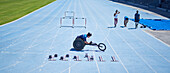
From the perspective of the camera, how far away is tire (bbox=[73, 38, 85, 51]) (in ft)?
41.1

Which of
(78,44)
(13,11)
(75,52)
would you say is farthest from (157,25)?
(13,11)

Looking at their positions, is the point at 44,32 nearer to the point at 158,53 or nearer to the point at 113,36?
the point at 113,36

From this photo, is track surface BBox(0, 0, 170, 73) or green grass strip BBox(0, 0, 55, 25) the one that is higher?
green grass strip BBox(0, 0, 55, 25)

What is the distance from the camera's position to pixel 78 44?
12.7 m

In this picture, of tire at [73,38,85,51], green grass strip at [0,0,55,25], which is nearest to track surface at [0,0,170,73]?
tire at [73,38,85,51]

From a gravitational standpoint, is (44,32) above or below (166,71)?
above

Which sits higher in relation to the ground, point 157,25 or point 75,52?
point 157,25

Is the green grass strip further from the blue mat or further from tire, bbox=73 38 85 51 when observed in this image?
the blue mat

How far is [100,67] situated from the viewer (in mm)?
10602

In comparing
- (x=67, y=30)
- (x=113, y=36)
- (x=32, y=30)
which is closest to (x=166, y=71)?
(x=113, y=36)

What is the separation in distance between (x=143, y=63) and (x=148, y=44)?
13.1ft

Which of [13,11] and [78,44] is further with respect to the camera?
[13,11]

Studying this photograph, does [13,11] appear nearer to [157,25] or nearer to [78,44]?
[157,25]

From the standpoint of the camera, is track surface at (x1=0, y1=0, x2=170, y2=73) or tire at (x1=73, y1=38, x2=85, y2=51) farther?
tire at (x1=73, y1=38, x2=85, y2=51)
